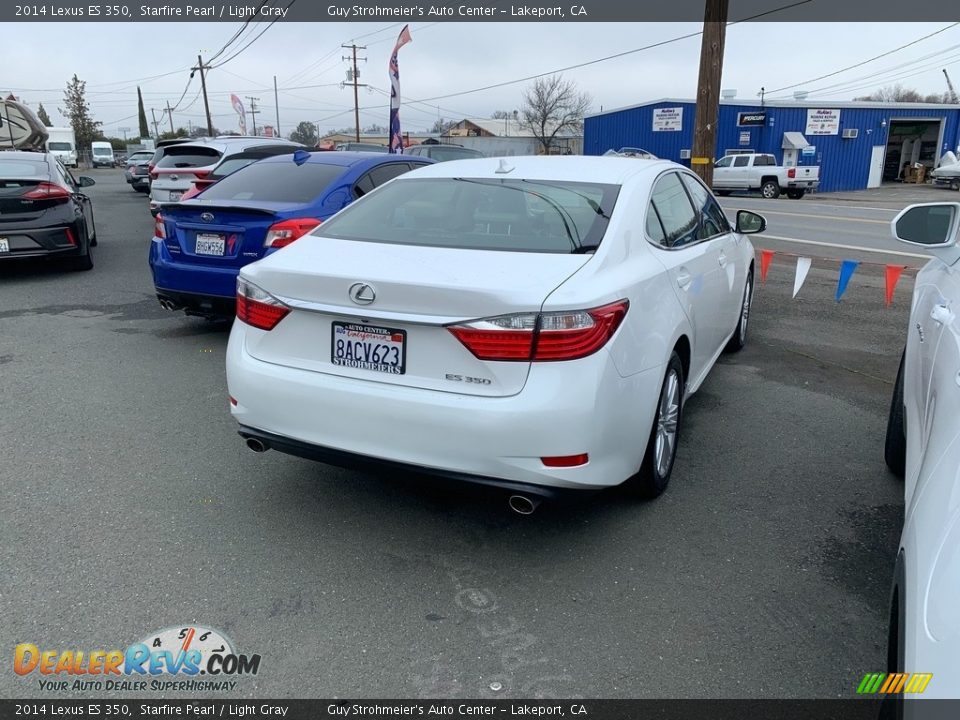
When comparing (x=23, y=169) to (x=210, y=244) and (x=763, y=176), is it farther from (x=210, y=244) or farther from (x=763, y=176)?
(x=763, y=176)

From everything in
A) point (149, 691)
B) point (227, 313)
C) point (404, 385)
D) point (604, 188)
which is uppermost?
point (604, 188)

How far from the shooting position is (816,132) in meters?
38.9

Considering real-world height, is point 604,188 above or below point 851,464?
above

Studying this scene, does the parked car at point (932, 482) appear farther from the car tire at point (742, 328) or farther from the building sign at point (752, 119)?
the building sign at point (752, 119)

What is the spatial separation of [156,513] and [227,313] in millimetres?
2746

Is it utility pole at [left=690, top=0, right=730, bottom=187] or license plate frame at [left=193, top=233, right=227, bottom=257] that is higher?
utility pole at [left=690, top=0, right=730, bottom=187]

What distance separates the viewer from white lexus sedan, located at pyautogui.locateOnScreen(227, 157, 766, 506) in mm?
2830

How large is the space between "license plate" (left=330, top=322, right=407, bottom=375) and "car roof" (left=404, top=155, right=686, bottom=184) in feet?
4.73

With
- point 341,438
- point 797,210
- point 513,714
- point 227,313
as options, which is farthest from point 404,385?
Result: point 797,210

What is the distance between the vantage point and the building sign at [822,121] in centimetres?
3866

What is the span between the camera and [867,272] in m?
10.6

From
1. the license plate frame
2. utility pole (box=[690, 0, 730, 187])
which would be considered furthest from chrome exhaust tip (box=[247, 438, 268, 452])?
utility pole (box=[690, 0, 730, 187])

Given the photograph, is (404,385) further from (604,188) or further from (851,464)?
(851,464)

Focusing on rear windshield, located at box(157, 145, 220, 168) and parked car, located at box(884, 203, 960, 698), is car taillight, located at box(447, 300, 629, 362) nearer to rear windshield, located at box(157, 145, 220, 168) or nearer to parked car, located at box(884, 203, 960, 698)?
parked car, located at box(884, 203, 960, 698)
